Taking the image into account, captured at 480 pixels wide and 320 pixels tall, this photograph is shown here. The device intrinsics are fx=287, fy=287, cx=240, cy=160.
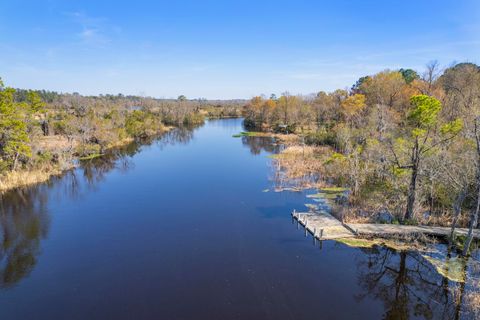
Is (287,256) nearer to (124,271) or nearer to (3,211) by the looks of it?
(124,271)

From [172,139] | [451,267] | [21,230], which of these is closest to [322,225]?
[451,267]

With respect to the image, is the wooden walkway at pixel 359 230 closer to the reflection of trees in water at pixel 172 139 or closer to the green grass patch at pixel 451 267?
the green grass patch at pixel 451 267

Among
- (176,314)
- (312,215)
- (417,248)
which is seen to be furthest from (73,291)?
(417,248)

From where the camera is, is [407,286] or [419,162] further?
[419,162]

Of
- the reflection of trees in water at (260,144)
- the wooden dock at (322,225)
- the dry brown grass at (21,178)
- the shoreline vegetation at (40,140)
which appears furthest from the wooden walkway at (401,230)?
the shoreline vegetation at (40,140)

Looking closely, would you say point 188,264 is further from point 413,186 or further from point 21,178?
point 21,178
